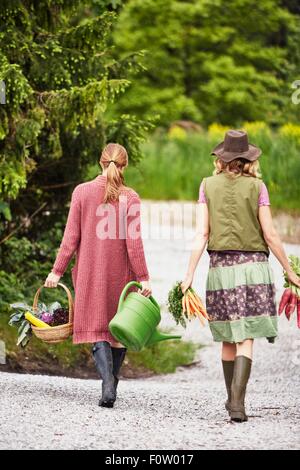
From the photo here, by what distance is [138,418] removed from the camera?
639 cm

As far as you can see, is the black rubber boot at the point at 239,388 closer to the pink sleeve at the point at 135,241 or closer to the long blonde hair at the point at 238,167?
the pink sleeve at the point at 135,241

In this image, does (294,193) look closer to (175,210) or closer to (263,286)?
(175,210)

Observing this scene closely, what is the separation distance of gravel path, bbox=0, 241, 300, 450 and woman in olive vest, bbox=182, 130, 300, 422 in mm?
355

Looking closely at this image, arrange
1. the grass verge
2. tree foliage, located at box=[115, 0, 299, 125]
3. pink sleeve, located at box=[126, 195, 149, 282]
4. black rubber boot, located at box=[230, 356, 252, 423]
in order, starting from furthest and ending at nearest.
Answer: tree foliage, located at box=[115, 0, 299, 125] < the grass verge < pink sleeve, located at box=[126, 195, 149, 282] < black rubber boot, located at box=[230, 356, 252, 423]

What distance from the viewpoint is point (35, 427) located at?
596 cm

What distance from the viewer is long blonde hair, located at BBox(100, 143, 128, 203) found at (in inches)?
269

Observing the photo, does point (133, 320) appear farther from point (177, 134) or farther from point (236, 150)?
point (177, 134)

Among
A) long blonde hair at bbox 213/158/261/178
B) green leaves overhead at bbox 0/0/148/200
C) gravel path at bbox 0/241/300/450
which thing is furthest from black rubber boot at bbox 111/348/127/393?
green leaves overhead at bbox 0/0/148/200

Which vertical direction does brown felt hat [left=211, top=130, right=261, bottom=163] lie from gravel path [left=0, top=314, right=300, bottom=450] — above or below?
above

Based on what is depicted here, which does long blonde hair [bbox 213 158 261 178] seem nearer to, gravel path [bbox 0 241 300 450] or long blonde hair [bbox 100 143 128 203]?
long blonde hair [bbox 100 143 128 203]

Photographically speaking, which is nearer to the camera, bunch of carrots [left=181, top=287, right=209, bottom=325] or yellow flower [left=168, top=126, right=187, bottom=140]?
bunch of carrots [left=181, top=287, right=209, bottom=325]

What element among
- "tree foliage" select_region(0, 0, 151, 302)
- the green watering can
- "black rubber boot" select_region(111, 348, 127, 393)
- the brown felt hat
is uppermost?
"tree foliage" select_region(0, 0, 151, 302)

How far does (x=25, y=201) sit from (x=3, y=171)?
1364mm

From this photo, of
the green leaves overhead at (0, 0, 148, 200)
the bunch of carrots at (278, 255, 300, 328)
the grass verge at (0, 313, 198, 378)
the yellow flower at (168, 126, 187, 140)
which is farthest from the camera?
the yellow flower at (168, 126, 187, 140)
